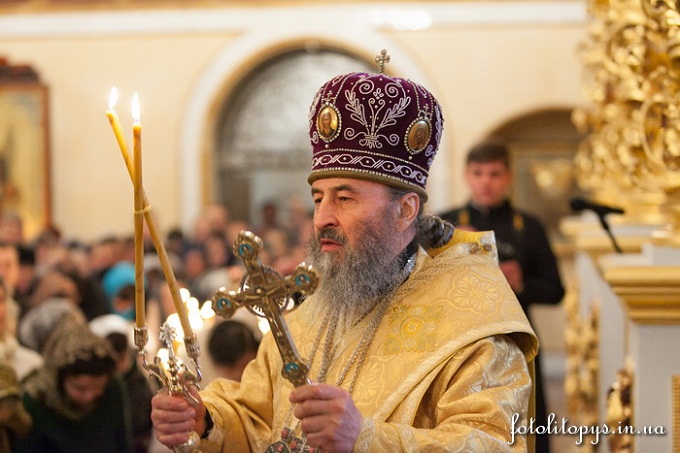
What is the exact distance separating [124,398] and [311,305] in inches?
67.9

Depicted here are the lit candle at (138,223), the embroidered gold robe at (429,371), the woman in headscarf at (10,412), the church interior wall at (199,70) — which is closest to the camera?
the lit candle at (138,223)

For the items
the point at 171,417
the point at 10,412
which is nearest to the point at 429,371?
the point at 171,417

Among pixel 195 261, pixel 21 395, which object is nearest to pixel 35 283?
pixel 195 261

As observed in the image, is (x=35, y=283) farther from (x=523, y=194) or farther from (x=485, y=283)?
(x=523, y=194)

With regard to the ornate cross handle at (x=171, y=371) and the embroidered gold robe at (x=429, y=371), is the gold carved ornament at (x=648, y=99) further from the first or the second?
the ornate cross handle at (x=171, y=371)

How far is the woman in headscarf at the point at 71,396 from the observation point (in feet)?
13.3

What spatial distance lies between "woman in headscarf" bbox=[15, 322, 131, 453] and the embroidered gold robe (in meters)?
1.41

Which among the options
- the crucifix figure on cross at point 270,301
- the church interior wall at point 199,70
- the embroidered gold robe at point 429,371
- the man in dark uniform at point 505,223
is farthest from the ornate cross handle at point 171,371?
the church interior wall at point 199,70

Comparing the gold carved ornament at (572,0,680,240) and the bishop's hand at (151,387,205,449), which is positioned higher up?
the gold carved ornament at (572,0,680,240)

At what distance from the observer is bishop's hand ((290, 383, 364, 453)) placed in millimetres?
2061

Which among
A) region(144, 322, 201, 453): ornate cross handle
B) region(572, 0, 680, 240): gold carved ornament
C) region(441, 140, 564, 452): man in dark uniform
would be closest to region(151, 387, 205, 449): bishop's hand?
region(144, 322, 201, 453): ornate cross handle

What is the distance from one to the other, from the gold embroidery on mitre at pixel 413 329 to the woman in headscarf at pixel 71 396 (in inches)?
69.2

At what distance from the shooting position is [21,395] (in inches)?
160

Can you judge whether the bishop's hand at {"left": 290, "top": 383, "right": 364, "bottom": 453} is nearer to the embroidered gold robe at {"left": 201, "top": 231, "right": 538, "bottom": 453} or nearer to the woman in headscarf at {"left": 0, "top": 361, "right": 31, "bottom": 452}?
the embroidered gold robe at {"left": 201, "top": 231, "right": 538, "bottom": 453}
